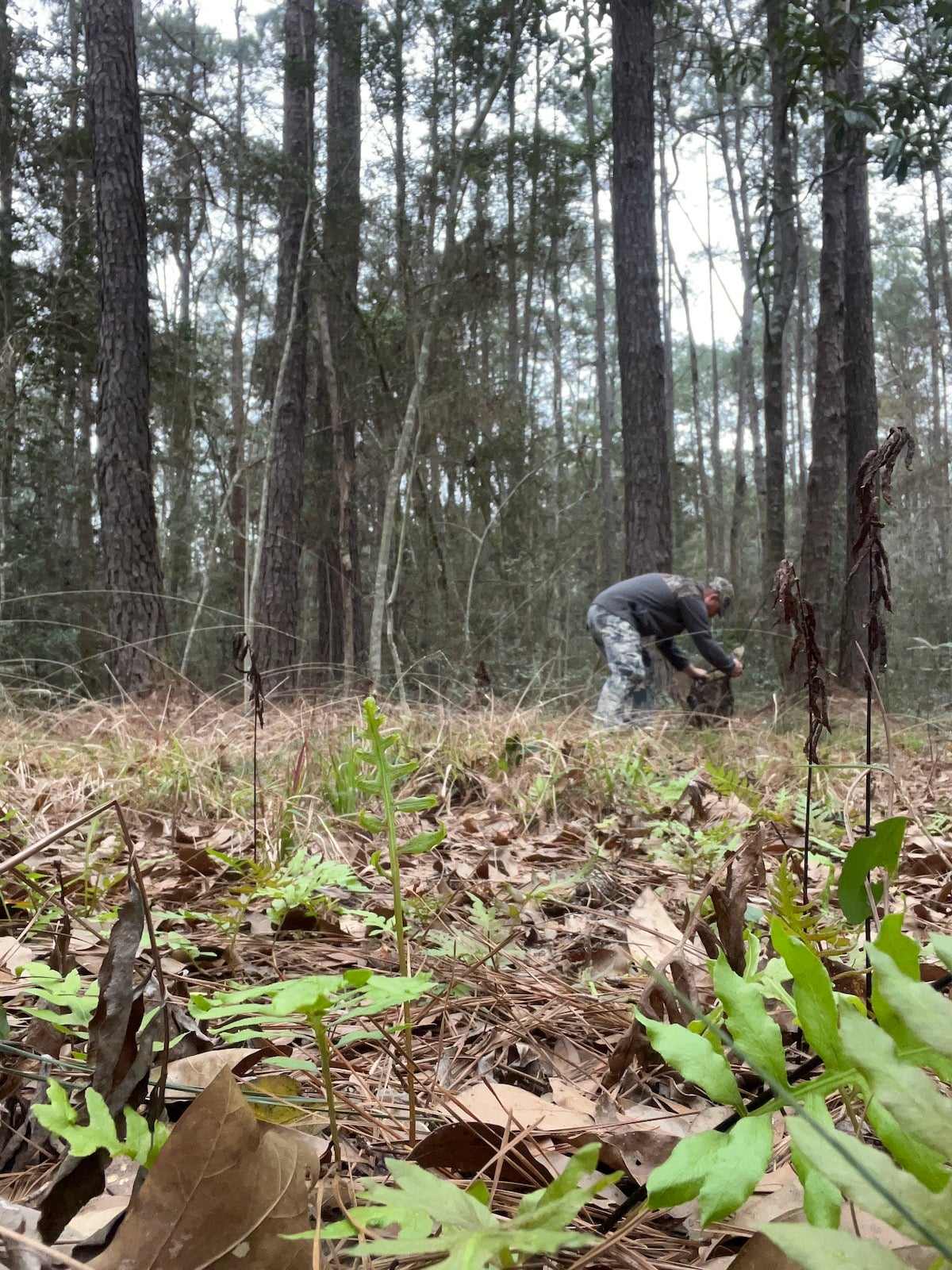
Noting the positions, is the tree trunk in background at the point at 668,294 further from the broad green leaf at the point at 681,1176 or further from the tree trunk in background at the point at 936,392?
the broad green leaf at the point at 681,1176

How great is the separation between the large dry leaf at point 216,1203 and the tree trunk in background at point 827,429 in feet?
26.3

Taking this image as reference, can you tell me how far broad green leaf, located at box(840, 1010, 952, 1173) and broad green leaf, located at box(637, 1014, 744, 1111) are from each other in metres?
0.18

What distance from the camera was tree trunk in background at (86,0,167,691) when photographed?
606 centimetres

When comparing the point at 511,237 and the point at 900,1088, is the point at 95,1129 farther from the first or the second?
the point at 511,237

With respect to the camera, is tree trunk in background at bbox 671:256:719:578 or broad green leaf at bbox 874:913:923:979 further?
tree trunk in background at bbox 671:256:719:578

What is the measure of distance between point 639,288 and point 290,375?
3728 mm

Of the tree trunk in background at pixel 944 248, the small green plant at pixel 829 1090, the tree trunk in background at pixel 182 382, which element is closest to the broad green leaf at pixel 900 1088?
the small green plant at pixel 829 1090

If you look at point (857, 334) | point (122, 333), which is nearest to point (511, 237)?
point (857, 334)

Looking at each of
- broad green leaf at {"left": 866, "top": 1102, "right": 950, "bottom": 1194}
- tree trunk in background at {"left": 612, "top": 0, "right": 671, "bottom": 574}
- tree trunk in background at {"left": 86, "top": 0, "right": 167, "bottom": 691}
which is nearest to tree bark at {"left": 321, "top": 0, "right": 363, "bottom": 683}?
tree trunk in background at {"left": 86, "top": 0, "right": 167, "bottom": 691}

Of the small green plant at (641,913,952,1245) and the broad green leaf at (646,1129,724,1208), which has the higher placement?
the small green plant at (641,913,952,1245)

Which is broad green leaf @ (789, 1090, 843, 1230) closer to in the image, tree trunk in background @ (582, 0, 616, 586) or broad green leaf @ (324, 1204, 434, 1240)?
broad green leaf @ (324, 1204, 434, 1240)

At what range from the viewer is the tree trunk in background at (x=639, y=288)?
23.1 ft

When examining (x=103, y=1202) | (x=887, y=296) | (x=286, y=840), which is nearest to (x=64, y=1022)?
(x=103, y=1202)

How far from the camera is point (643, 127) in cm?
705
